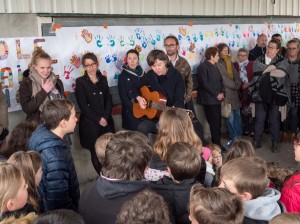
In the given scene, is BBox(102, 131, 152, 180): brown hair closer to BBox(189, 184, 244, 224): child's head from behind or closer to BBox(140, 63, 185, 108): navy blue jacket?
BBox(189, 184, 244, 224): child's head from behind

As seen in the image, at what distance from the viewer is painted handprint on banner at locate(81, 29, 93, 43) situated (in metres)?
5.03

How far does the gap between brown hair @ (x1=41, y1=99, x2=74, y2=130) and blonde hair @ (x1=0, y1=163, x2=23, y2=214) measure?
79 centimetres

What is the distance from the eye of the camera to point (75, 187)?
310cm

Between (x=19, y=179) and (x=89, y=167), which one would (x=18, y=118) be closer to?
(x=89, y=167)

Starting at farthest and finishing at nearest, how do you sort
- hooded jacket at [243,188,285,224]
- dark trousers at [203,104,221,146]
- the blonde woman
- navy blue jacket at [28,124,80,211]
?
dark trousers at [203,104,221,146] < the blonde woman < navy blue jacket at [28,124,80,211] < hooded jacket at [243,188,285,224]

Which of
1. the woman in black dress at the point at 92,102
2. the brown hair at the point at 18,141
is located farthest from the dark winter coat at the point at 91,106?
the brown hair at the point at 18,141

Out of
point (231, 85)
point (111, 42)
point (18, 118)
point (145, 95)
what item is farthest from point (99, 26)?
point (231, 85)

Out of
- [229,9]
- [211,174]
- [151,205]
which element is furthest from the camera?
[229,9]

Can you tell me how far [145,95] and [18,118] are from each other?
1.51 meters

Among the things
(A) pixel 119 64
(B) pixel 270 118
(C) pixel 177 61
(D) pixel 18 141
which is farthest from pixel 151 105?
(B) pixel 270 118

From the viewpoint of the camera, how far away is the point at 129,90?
527 centimetres

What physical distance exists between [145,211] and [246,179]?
0.80 meters

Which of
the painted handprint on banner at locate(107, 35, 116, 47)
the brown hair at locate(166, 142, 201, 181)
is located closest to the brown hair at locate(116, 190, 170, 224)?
the brown hair at locate(166, 142, 201, 181)

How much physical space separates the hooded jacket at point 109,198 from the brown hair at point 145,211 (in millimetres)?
392
